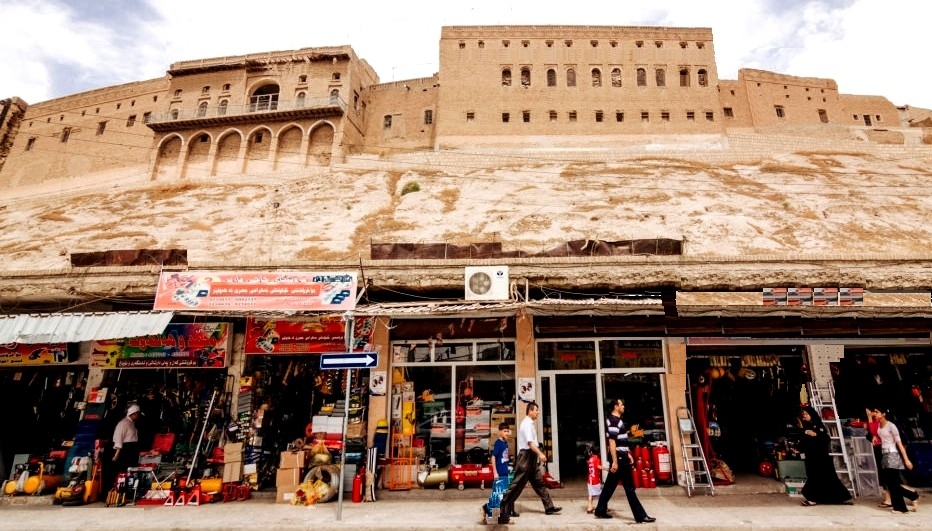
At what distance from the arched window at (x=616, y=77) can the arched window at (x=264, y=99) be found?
31254 mm

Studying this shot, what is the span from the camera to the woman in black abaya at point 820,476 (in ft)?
24.7

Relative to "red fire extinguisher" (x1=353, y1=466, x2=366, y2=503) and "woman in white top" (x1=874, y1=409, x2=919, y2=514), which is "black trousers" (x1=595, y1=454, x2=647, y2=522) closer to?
"woman in white top" (x1=874, y1=409, x2=919, y2=514)

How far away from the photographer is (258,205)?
99.8 feet

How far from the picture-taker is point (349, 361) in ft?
23.8

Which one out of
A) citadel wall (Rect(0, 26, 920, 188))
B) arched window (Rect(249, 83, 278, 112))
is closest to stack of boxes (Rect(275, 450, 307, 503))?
citadel wall (Rect(0, 26, 920, 188))

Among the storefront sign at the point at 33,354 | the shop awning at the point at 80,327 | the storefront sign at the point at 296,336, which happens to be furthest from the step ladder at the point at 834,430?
the storefront sign at the point at 33,354

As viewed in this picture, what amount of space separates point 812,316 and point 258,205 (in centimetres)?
2937

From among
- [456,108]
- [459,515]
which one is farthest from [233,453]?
[456,108]

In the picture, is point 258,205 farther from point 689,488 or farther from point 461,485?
point 689,488

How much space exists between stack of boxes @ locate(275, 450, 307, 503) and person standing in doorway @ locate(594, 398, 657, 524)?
16.6ft

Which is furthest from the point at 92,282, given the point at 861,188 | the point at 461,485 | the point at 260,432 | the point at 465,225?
the point at 861,188

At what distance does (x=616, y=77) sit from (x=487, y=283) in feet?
143

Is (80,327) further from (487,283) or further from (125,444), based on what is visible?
(487,283)

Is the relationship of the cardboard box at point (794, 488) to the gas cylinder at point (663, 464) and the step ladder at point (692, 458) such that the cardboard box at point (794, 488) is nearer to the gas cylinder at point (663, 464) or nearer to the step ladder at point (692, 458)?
the step ladder at point (692, 458)
